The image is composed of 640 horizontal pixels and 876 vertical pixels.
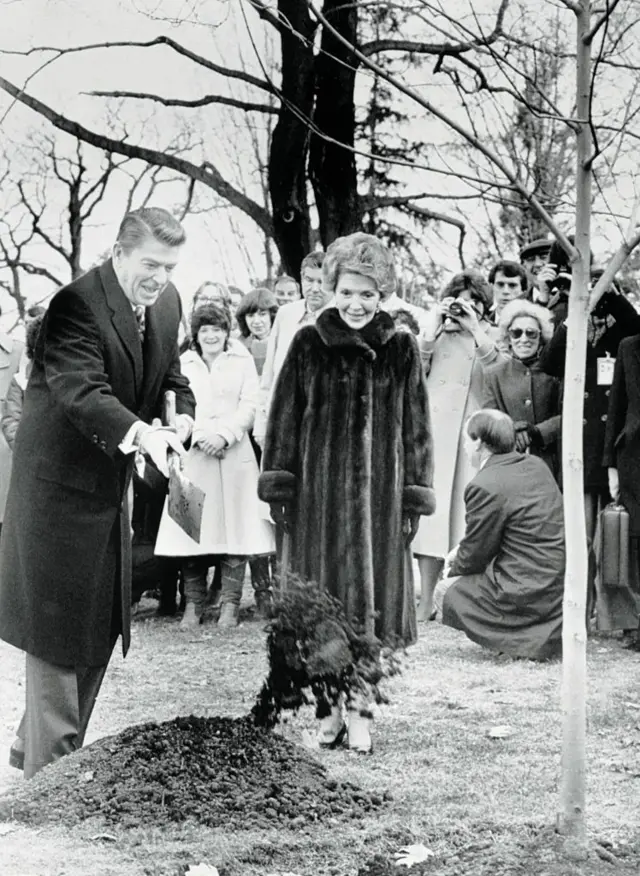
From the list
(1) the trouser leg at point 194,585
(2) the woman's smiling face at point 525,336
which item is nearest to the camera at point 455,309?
(2) the woman's smiling face at point 525,336

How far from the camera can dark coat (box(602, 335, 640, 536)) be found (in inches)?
265

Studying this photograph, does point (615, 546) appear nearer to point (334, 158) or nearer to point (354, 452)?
point (354, 452)

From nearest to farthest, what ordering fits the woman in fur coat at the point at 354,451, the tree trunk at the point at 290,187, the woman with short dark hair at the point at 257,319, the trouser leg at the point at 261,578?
the woman in fur coat at the point at 354,451, the trouser leg at the point at 261,578, the woman with short dark hair at the point at 257,319, the tree trunk at the point at 290,187

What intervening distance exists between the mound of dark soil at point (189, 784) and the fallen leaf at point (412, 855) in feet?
1.03

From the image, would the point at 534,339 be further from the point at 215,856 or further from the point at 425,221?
the point at 425,221

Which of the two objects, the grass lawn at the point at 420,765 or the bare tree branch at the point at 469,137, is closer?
the bare tree branch at the point at 469,137

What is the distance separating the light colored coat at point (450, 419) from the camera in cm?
774

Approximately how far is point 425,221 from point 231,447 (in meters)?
6.79

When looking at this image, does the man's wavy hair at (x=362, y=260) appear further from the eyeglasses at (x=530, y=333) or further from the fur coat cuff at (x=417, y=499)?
the eyeglasses at (x=530, y=333)

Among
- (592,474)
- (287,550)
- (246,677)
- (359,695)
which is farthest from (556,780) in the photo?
(592,474)

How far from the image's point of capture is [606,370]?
711 cm

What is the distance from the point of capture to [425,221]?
1391cm

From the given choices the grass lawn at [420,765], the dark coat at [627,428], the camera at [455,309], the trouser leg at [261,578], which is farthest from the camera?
the trouser leg at [261,578]

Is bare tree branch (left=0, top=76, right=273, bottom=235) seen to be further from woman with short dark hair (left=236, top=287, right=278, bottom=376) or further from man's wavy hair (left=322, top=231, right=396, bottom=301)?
man's wavy hair (left=322, top=231, right=396, bottom=301)
